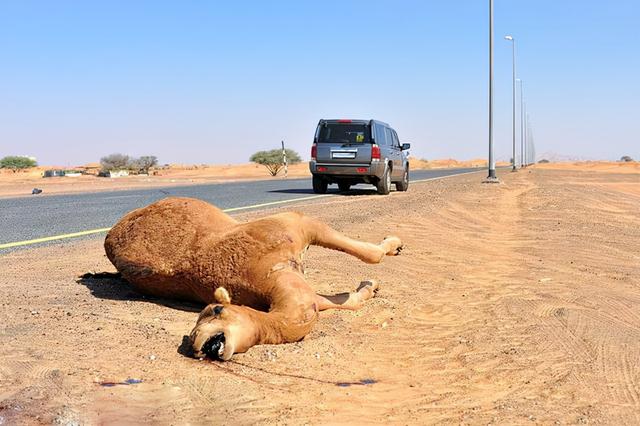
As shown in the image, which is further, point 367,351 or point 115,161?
point 115,161

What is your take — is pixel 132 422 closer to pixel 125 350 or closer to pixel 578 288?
pixel 125 350

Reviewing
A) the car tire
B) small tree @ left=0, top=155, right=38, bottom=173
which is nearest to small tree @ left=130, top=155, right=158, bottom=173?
small tree @ left=0, top=155, right=38, bottom=173

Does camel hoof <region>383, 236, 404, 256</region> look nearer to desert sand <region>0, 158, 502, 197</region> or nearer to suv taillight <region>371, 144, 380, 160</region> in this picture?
suv taillight <region>371, 144, 380, 160</region>

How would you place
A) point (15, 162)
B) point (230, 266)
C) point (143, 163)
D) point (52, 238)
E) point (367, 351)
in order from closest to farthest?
point (367, 351) < point (230, 266) < point (52, 238) < point (143, 163) < point (15, 162)

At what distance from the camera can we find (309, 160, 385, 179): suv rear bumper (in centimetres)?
2033

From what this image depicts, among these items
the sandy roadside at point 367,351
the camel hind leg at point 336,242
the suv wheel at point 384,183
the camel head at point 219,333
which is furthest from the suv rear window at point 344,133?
the camel head at point 219,333

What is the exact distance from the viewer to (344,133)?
20734 millimetres

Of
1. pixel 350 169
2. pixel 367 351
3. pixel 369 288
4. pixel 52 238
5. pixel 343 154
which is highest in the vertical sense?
pixel 343 154

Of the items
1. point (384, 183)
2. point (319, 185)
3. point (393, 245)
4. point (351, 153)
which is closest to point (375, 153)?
point (351, 153)

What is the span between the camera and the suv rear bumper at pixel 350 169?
800 inches

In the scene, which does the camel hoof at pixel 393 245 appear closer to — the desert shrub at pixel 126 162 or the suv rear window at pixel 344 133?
the suv rear window at pixel 344 133

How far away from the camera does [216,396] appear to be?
3.79 meters

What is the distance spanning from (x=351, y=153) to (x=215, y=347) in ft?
54.2

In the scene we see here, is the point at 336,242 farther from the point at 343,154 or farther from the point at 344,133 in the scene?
the point at 344,133
